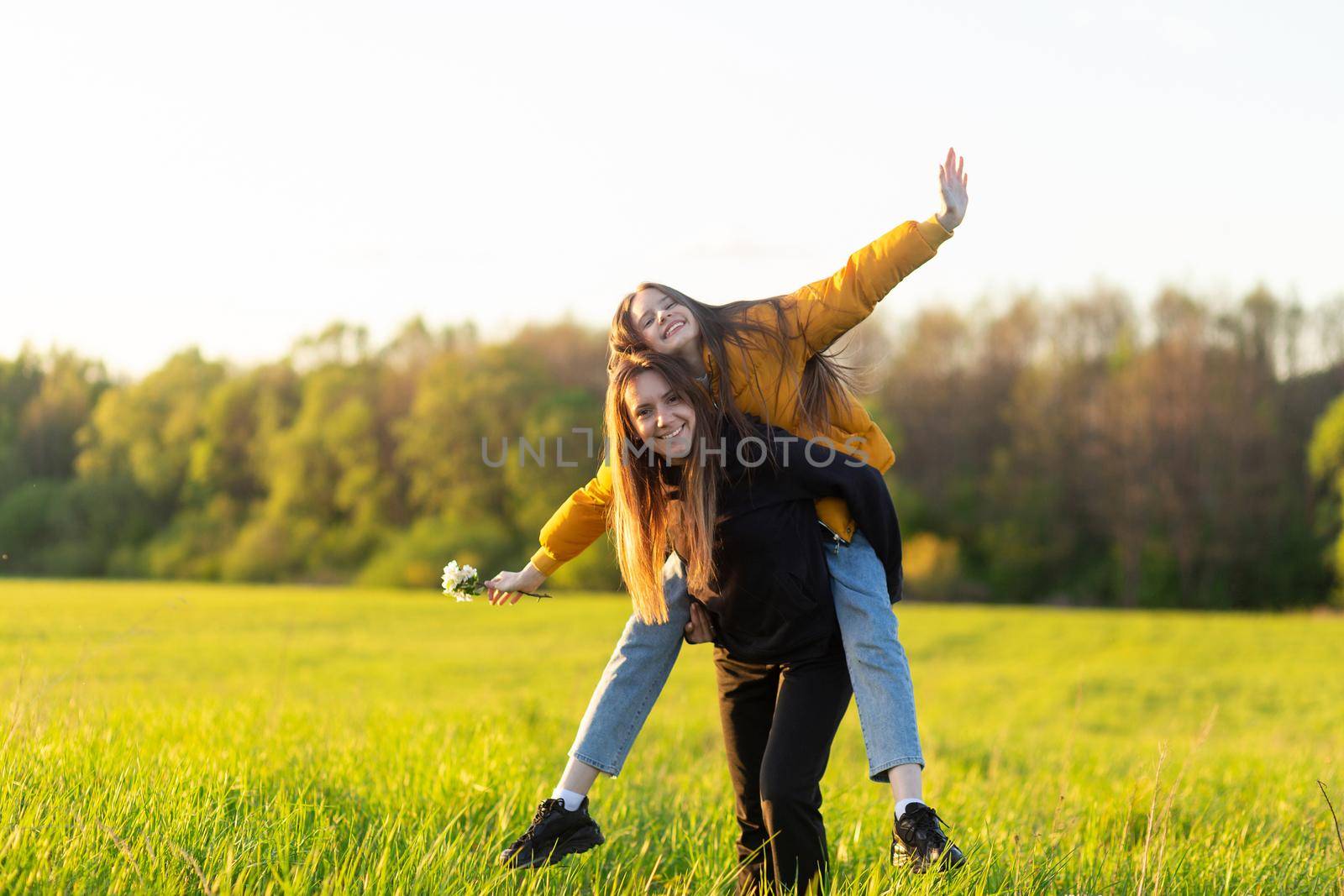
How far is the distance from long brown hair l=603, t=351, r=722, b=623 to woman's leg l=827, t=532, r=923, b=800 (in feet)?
1.48

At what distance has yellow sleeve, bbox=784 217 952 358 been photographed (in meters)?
3.50

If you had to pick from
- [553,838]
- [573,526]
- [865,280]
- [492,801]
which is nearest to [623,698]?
[553,838]

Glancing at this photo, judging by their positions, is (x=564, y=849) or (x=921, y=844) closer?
(x=921, y=844)

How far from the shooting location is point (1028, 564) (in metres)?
Answer: 40.8

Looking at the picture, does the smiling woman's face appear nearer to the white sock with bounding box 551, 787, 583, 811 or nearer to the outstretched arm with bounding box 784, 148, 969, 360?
the outstretched arm with bounding box 784, 148, 969, 360

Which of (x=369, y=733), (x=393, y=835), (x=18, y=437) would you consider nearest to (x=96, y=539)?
(x=18, y=437)

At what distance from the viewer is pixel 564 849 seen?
3.33m

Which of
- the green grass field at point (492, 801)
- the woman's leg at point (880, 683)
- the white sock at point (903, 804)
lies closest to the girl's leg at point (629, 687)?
the green grass field at point (492, 801)

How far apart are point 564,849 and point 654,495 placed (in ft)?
3.64

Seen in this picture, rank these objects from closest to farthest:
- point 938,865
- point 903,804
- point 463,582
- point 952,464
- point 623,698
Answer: point 938,865 → point 903,804 → point 623,698 → point 463,582 → point 952,464

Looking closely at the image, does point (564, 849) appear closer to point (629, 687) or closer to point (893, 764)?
point (629, 687)

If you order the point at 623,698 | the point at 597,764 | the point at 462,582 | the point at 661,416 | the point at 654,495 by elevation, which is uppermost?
the point at 661,416

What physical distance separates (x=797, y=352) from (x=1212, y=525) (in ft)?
132

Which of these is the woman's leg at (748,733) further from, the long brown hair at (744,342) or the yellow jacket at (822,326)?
the long brown hair at (744,342)
